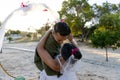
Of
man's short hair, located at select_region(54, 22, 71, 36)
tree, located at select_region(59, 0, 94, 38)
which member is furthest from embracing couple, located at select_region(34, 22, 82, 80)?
tree, located at select_region(59, 0, 94, 38)

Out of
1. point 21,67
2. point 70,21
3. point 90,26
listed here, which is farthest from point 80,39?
point 21,67

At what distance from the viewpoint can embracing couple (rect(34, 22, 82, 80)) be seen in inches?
82.8

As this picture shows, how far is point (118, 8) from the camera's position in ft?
89.0

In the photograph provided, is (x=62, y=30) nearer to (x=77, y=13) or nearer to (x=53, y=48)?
(x=53, y=48)

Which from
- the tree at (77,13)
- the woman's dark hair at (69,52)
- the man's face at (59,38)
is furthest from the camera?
the tree at (77,13)

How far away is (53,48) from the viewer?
2.30 metres

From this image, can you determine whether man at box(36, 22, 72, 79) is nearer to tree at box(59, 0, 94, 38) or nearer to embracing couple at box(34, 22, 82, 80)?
embracing couple at box(34, 22, 82, 80)

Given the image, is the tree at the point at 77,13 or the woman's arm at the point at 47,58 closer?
the woman's arm at the point at 47,58

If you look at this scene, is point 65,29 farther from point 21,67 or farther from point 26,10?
point 21,67

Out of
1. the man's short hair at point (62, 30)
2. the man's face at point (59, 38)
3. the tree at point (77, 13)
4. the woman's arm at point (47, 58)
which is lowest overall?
the tree at point (77, 13)

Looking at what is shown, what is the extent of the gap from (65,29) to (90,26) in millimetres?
23821

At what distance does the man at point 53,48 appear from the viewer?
2.14m

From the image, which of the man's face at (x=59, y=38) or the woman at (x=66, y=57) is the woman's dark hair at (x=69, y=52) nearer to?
the woman at (x=66, y=57)

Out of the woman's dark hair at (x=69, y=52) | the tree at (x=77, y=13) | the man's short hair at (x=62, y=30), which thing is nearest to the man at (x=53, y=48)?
the man's short hair at (x=62, y=30)
